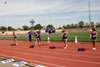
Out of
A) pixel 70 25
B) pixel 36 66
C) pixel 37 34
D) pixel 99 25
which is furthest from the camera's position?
pixel 70 25

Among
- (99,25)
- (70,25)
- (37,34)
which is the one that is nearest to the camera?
(37,34)

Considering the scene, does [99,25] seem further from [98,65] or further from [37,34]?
[98,65]

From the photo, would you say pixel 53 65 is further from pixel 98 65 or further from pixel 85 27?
pixel 85 27

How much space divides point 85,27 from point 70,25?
8.93 meters

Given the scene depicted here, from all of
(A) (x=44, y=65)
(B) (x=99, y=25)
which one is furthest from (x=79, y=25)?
(A) (x=44, y=65)

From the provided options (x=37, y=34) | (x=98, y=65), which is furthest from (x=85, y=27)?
(x=98, y=65)

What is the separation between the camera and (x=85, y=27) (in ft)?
208

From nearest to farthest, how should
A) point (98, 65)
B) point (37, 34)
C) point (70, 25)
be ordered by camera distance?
point (98, 65) < point (37, 34) < point (70, 25)

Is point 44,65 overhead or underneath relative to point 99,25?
underneath

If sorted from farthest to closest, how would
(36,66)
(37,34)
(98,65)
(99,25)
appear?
(99,25) → (37,34) → (36,66) → (98,65)

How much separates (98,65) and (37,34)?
11673mm

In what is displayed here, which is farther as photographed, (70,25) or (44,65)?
(70,25)

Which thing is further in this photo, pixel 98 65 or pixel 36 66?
pixel 36 66

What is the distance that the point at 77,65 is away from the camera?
702cm
